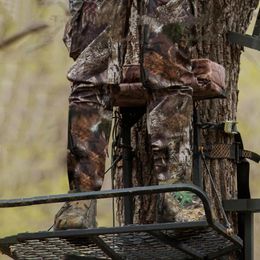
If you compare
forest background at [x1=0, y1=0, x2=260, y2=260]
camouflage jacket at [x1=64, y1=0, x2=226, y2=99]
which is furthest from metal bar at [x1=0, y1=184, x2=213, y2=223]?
forest background at [x1=0, y1=0, x2=260, y2=260]

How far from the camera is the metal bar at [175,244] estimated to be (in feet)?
20.7

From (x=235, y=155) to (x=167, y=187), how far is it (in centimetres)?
163

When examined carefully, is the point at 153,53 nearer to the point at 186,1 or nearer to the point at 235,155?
the point at 186,1

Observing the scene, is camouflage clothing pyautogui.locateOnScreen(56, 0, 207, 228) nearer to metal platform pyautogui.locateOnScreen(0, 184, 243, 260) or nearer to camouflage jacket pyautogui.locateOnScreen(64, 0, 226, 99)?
camouflage jacket pyautogui.locateOnScreen(64, 0, 226, 99)

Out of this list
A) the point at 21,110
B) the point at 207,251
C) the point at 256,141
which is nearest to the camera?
the point at 207,251

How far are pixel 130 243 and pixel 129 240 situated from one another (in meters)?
0.05

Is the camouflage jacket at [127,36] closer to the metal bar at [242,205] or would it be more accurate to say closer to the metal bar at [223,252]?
the metal bar at [223,252]

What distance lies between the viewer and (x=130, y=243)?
643 cm

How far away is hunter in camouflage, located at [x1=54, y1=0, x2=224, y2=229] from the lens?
670cm

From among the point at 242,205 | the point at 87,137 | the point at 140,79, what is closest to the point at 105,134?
the point at 87,137

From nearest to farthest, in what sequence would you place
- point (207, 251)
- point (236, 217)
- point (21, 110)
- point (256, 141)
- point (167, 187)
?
point (167, 187) < point (207, 251) < point (236, 217) < point (21, 110) < point (256, 141)

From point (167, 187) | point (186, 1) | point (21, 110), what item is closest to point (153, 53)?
point (186, 1)

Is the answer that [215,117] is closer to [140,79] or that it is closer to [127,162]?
[127,162]

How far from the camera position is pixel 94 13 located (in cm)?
684
